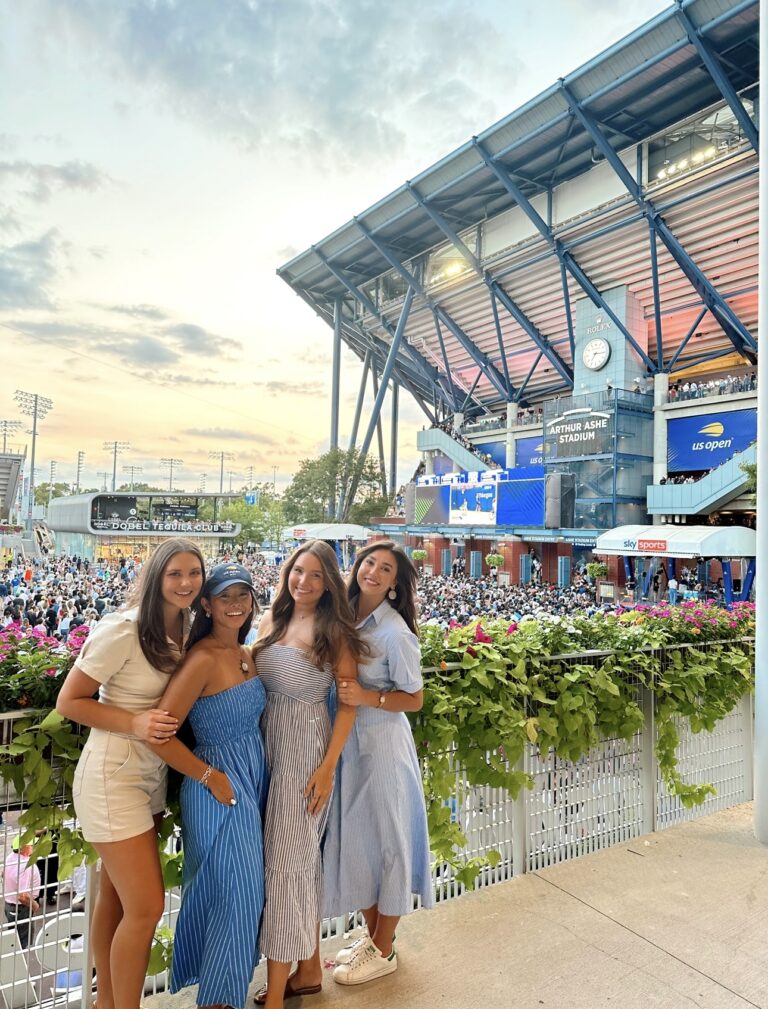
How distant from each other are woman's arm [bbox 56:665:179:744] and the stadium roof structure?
78.4 feet

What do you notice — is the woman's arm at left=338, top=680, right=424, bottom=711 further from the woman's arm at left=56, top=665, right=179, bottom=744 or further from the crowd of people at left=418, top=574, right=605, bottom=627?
the crowd of people at left=418, top=574, right=605, bottom=627

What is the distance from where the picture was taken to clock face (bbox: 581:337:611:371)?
29.6 meters

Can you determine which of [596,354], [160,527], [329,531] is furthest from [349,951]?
[160,527]

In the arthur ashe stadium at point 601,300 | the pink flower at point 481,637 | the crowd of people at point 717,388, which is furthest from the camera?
the crowd of people at point 717,388

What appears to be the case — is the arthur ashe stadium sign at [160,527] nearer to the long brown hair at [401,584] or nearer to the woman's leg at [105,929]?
the long brown hair at [401,584]

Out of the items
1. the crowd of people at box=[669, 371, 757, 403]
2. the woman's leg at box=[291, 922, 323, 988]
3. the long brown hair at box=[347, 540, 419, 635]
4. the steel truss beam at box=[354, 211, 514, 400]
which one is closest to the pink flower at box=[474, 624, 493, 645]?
the long brown hair at box=[347, 540, 419, 635]

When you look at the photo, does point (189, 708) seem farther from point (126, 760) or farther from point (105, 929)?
point (105, 929)

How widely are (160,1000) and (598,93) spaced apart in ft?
87.8

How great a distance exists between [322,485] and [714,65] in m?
26.7

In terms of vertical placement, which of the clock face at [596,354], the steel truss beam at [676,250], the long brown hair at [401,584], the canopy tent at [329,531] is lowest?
the long brown hair at [401,584]

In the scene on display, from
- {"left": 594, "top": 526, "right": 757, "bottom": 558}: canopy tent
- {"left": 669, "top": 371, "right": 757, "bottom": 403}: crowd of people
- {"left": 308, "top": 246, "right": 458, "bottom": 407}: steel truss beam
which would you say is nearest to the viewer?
{"left": 594, "top": 526, "right": 757, "bottom": 558}: canopy tent

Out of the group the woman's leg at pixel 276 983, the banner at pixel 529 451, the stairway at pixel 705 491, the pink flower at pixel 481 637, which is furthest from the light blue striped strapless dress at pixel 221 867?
the banner at pixel 529 451

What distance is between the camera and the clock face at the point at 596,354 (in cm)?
2958

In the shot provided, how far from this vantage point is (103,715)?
1.87 metres
